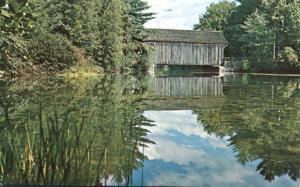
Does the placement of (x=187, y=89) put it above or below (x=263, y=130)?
above

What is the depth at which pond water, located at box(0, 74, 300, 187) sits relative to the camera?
564 cm

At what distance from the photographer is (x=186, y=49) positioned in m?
57.4

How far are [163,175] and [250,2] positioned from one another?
208 ft

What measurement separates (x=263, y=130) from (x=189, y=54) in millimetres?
46096

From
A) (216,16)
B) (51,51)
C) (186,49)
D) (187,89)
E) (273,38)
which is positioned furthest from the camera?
(216,16)

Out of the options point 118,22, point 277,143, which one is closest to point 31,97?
point 277,143

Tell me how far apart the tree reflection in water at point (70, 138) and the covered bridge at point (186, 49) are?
36.2m

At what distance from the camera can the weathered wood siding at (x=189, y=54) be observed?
56.9 metres

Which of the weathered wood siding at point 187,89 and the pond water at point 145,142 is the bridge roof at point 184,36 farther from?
the pond water at point 145,142

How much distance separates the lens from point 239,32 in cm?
6481

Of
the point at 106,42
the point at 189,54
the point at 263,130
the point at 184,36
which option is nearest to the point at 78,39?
the point at 106,42

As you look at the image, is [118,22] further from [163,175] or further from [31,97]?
[163,175]

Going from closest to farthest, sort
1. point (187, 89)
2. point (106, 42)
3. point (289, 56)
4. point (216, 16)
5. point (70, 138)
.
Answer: point (70, 138), point (187, 89), point (106, 42), point (289, 56), point (216, 16)

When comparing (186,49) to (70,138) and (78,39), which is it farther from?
(70,138)
